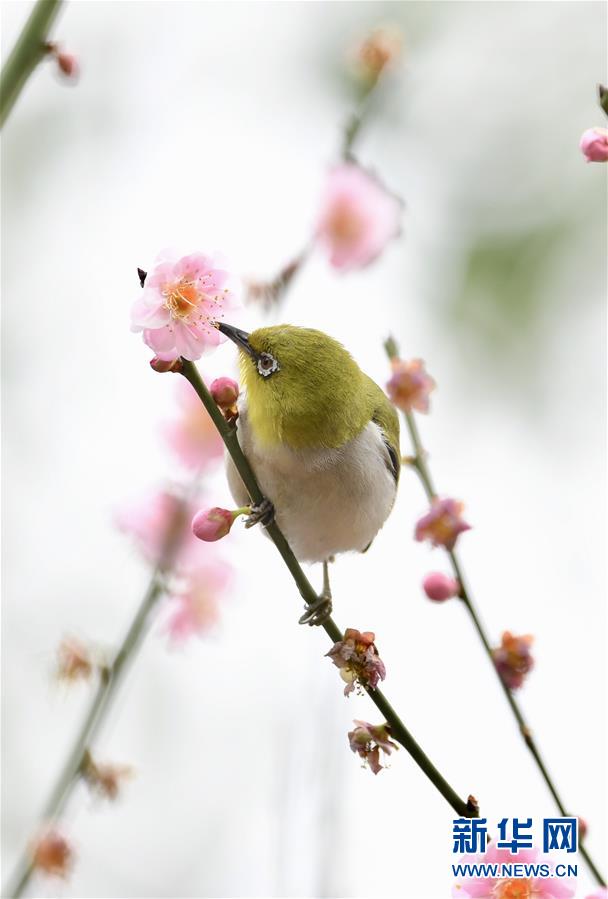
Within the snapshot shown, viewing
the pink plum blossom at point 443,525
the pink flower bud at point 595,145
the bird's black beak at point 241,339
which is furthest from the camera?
the bird's black beak at point 241,339

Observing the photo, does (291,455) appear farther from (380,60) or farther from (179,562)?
(380,60)

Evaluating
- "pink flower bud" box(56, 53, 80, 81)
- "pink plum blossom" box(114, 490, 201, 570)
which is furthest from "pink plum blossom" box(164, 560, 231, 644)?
"pink flower bud" box(56, 53, 80, 81)

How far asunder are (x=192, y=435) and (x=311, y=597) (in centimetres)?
120

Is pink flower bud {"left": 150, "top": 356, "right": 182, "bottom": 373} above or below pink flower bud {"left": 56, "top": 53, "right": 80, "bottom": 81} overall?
below

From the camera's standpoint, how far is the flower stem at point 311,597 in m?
1.84

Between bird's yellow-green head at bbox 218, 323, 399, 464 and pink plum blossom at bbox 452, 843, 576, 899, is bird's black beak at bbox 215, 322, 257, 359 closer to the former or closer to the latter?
bird's yellow-green head at bbox 218, 323, 399, 464

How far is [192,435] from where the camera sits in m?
3.18

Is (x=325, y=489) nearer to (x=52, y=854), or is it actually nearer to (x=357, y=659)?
(x=357, y=659)

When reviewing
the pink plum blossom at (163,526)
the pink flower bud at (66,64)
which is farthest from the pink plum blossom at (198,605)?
the pink flower bud at (66,64)

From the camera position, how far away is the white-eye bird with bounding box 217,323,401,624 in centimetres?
296

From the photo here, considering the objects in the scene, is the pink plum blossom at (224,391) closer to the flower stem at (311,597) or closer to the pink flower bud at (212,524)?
the flower stem at (311,597)

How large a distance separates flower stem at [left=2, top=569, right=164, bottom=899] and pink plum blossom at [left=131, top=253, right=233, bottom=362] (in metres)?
0.59

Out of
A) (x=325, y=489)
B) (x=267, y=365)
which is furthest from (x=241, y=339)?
(x=325, y=489)

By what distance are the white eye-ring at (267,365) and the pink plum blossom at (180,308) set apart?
761 millimetres
